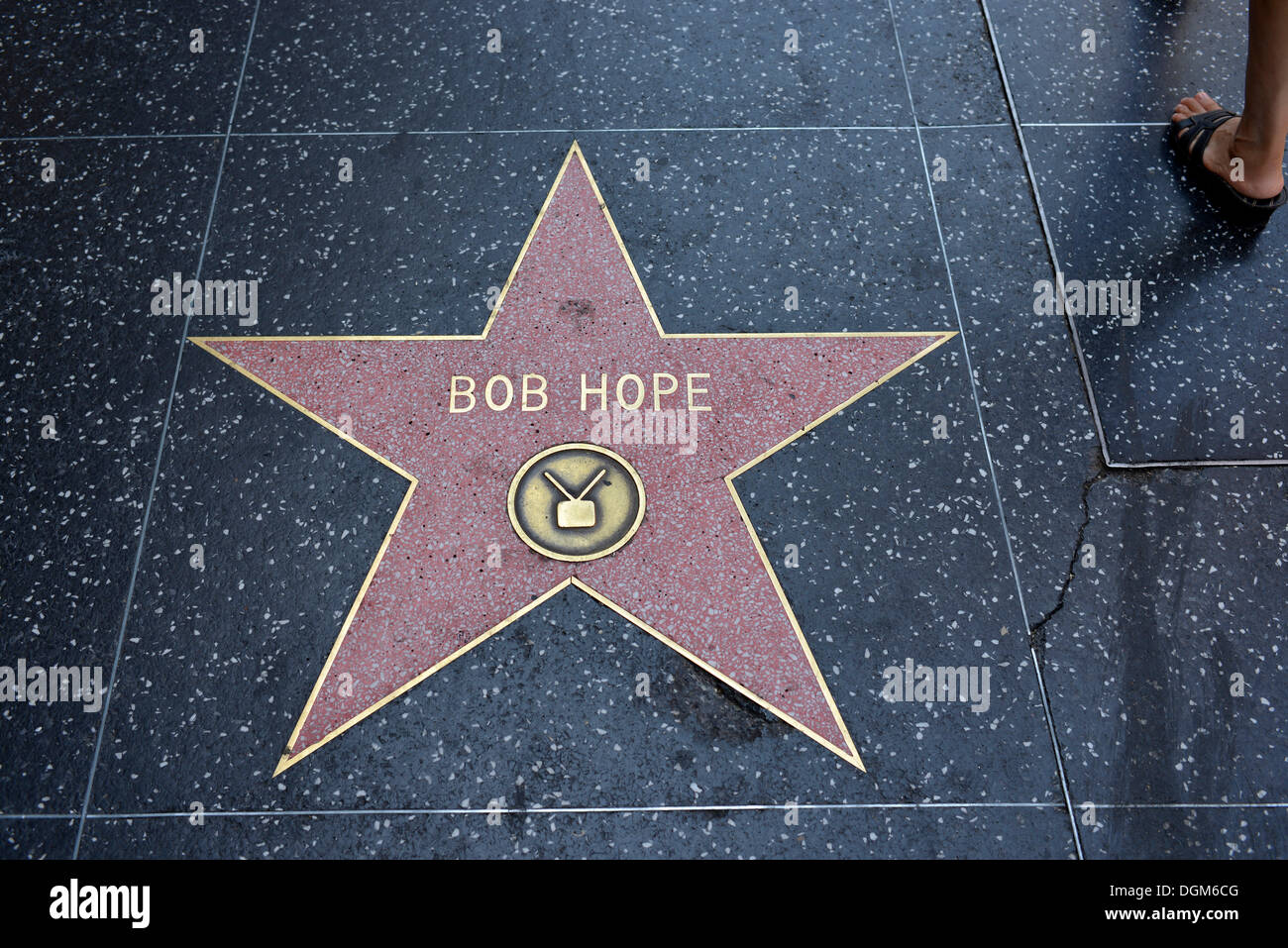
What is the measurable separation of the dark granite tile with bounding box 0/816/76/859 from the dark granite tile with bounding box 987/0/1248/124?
3019 mm

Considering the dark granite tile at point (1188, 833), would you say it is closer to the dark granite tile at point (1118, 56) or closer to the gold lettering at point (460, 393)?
the gold lettering at point (460, 393)

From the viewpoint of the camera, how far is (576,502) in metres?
2.06

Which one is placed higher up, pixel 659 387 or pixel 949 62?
pixel 949 62

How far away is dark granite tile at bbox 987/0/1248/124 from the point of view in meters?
2.79

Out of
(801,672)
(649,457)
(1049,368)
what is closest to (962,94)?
(1049,368)

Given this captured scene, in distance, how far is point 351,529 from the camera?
6.75ft

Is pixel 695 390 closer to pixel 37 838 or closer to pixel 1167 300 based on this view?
pixel 1167 300

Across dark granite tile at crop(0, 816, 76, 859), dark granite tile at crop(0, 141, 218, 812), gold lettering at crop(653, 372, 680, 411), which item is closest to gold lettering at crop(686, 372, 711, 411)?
gold lettering at crop(653, 372, 680, 411)

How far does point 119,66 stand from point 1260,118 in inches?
130

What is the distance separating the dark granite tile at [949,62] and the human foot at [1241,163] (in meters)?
0.57

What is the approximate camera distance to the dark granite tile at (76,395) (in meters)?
1.86

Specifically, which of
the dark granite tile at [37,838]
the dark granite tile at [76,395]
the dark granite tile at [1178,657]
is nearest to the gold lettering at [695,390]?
the dark granite tile at [1178,657]

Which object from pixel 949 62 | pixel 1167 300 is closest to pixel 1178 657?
pixel 1167 300

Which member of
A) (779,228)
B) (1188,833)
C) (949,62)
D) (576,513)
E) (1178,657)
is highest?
(949,62)
